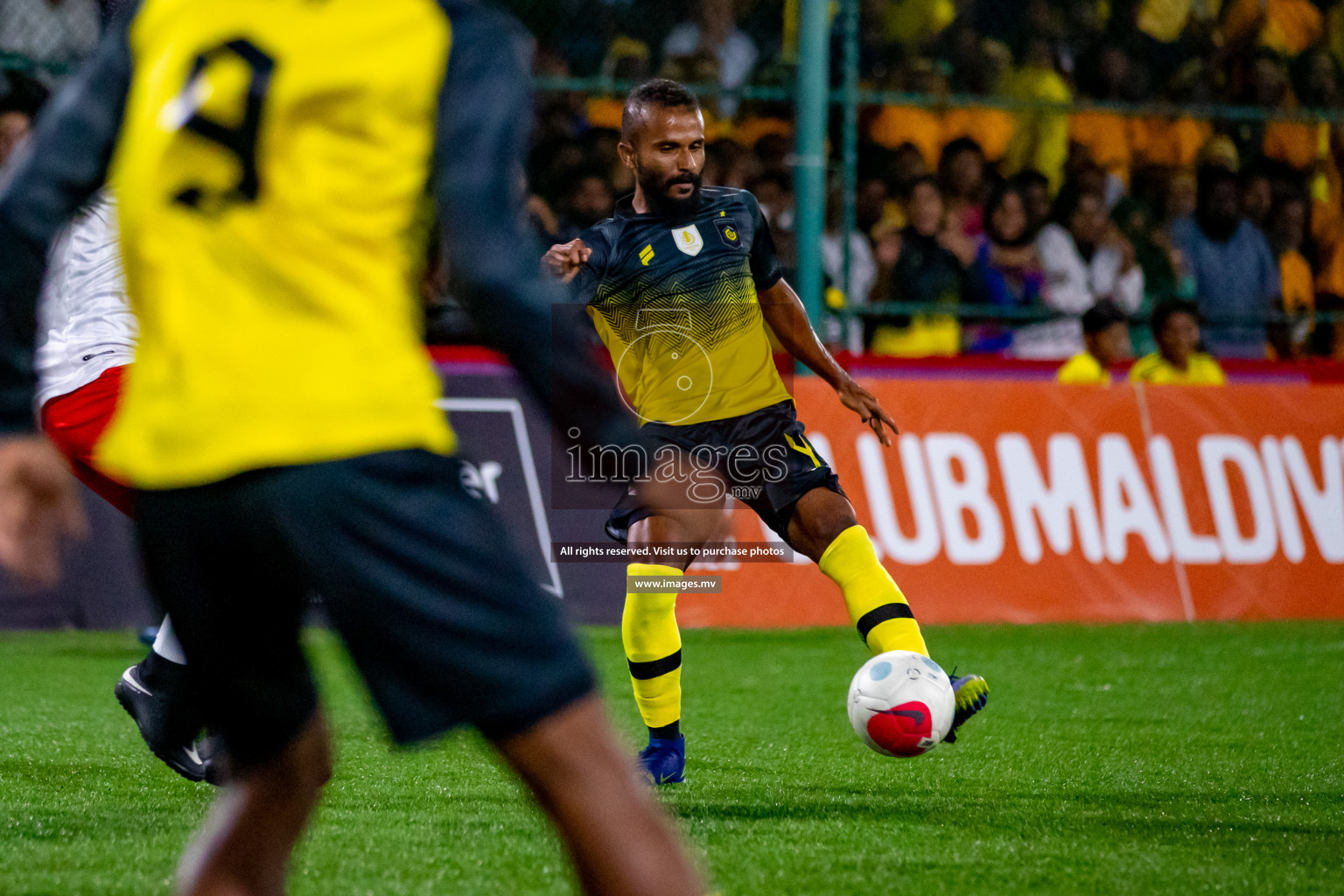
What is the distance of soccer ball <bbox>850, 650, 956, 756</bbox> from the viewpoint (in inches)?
158

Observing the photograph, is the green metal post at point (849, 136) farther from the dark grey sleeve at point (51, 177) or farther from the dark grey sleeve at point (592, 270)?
the dark grey sleeve at point (51, 177)

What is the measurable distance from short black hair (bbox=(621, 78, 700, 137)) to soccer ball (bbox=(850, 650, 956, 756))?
6.03ft

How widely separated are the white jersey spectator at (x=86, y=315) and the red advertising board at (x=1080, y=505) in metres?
4.23

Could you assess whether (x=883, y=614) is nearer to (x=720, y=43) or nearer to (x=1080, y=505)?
(x=1080, y=505)

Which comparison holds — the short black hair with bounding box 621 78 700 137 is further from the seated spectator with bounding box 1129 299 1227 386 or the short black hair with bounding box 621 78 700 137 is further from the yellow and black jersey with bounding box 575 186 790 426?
the seated spectator with bounding box 1129 299 1227 386

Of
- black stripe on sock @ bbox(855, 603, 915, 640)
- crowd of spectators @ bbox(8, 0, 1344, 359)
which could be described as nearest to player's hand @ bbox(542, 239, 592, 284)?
black stripe on sock @ bbox(855, 603, 915, 640)

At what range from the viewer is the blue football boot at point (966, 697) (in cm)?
413

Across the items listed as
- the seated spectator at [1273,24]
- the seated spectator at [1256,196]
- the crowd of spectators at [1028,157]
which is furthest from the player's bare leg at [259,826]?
the seated spectator at [1273,24]

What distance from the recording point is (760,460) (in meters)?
4.70

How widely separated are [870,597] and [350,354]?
2.68 m

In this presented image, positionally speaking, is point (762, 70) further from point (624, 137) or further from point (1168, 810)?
point (1168, 810)

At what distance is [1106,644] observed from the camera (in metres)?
8.30

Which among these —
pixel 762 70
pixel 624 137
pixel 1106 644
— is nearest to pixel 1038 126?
pixel 762 70

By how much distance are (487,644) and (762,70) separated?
8.42m
